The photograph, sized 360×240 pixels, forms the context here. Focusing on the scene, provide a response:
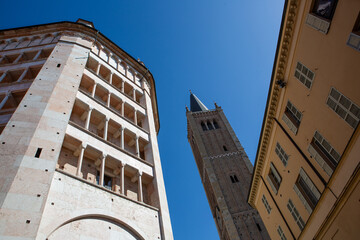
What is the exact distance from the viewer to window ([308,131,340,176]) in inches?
444

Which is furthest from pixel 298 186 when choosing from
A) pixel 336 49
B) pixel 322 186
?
pixel 336 49

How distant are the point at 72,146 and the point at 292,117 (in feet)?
36.4

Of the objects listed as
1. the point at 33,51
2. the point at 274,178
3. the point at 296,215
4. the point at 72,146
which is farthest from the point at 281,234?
the point at 33,51

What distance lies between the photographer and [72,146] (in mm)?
11750

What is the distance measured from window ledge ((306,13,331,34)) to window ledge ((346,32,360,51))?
136 centimetres

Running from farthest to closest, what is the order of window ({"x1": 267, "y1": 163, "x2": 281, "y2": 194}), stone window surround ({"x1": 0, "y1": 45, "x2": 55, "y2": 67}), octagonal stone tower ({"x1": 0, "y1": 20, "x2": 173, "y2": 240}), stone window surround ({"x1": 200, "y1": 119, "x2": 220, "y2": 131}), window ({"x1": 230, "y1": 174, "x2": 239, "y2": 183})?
stone window surround ({"x1": 200, "y1": 119, "x2": 220, "y2": 131}) < window ({"x1": 230, "y1": 174, "x2": 239, "y2": 183}) < stone window surround ({"x1": 0, "y1": 45, "x2": 55, "y2": 67}) < window ({"x1": 267, "y1": 163, "x2": 281, "y2": 194}) < octagonal stone tower ({"x1": 0, "y1": 20, "x2": 173, "y2": 240})

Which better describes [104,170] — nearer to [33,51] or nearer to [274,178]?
[274,178]

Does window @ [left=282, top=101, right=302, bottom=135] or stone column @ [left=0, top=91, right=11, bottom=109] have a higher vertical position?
stone column @ [left=0, top=91, right=11, bottom=109]

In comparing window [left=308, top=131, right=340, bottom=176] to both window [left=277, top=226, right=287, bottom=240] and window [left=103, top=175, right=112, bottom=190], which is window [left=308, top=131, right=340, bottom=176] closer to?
window [left=277, top=226, right=287, bottom=240]

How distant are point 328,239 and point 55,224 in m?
10.4

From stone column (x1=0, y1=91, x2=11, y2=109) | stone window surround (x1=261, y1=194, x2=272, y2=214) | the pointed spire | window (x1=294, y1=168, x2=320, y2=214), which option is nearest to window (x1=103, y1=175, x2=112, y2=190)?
stone column (x1=0, y1=91, x2=11, y2=109)

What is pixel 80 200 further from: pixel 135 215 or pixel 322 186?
pixel 322 186

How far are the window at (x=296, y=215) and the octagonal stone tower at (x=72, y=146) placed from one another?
7084mm

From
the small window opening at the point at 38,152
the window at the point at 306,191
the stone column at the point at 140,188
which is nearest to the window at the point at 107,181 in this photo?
the stone column at the point at 140,188
